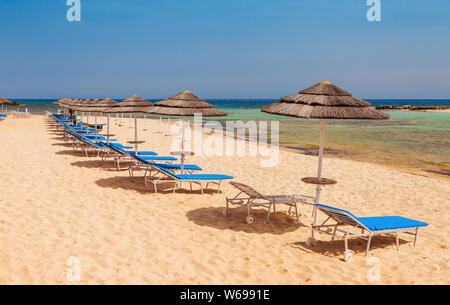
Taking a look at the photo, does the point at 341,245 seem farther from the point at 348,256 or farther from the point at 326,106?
the point at 326,106

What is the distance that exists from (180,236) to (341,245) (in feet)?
7.45

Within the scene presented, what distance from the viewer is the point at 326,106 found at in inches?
197

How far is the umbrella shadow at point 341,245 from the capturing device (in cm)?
460

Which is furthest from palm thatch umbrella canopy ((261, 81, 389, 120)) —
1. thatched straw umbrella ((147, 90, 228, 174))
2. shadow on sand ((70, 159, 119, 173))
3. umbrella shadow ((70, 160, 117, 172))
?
umbrella shadow ((70, 160, 117, 172))

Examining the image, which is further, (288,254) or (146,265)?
(288,254)

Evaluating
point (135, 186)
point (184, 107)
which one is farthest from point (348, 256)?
point (135, 186)

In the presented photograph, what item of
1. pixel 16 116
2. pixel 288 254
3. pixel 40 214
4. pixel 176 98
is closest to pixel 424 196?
pixel 288 254

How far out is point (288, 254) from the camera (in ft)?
14.4

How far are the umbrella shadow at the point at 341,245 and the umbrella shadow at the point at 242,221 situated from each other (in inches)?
22.4

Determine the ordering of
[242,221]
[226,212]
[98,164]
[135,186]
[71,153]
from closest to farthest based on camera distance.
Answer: [242,221], [226,212], [135,186], [98,164], [71,153]

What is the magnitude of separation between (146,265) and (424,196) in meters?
6.74

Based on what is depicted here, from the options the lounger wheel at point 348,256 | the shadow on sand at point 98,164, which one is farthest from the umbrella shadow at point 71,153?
the lounger wheel at point 348,256

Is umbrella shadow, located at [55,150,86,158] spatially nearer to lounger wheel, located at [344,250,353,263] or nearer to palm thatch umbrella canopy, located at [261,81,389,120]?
palm thatch umbrella canopy, located at [261,81,389,120]
